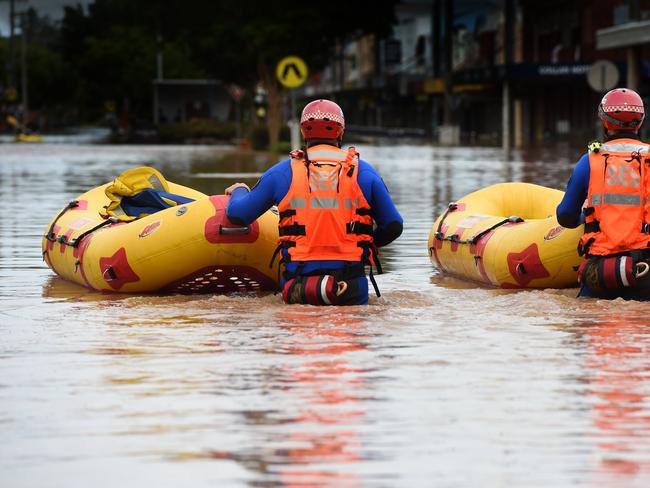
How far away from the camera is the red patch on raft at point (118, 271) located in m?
12.1

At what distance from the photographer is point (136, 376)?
27.0 feet

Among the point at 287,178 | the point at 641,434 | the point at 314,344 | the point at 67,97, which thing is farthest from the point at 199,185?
the point at 67,97

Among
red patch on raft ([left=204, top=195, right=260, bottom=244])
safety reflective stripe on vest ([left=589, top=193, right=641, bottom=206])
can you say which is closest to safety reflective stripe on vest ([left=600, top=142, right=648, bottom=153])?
safety reflective stripe on vest ([left=589, top=193, right=641, bottom=206])

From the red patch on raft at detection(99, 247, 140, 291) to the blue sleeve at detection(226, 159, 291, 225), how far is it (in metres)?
0.99

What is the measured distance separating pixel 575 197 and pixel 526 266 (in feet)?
3.60

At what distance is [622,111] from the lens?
1153 centimetres

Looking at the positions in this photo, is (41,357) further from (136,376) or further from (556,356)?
(556,356)

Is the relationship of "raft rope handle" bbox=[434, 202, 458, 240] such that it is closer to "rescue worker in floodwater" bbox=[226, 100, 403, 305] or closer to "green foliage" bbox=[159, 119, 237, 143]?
"rescue worker in floodwater" bbox=[226, 100, 403, 305]

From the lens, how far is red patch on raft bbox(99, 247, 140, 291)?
12133mm

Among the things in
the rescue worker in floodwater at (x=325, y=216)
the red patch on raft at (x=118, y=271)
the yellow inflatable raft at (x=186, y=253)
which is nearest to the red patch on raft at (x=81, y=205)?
the yellow inflatable raft at (x=186, y=253)

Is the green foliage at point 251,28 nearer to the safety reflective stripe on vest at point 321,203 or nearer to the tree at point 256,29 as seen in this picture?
the tree at point 256,29

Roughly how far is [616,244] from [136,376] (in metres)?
4.10

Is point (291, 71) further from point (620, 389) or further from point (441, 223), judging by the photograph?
point (620, 389)

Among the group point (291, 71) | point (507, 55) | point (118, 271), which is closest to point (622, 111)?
point (118, 271)
